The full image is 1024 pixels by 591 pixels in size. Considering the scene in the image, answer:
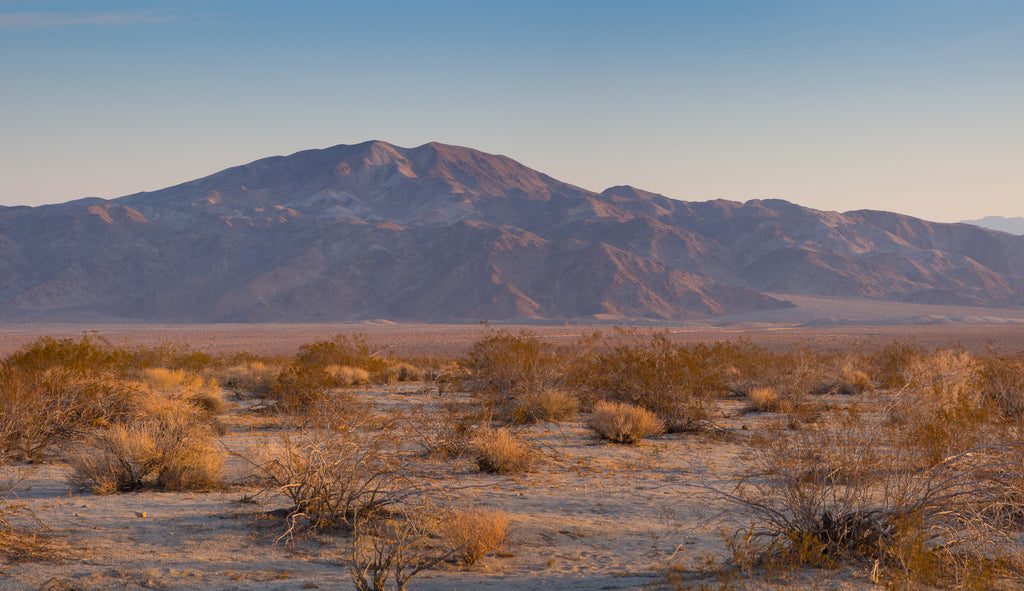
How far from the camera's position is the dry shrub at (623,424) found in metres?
12.7

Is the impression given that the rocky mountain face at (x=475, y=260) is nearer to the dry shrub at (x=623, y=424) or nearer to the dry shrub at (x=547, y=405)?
the dry shrub at (x=547, y=405)

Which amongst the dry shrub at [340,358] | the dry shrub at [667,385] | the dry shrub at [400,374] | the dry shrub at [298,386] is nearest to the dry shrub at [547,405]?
the dry shrub at [667,385]

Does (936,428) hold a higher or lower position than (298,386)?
higher

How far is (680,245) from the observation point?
118 m

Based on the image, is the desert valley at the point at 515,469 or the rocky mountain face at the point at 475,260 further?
the rocky mountain face at the point at 475,260

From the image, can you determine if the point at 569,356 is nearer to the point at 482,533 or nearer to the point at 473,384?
the point at 473,384

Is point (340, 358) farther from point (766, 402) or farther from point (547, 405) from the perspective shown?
point (766, 402)

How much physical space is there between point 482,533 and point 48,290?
372ft

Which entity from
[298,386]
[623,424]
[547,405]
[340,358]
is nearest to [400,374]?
[340,358]

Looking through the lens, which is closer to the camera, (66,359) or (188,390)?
(188,390)

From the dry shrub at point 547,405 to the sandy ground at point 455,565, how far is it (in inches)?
140

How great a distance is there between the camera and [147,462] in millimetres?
9055

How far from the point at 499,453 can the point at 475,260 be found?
93985 mm

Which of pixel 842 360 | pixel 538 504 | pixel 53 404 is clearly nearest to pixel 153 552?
pixel 538 504
